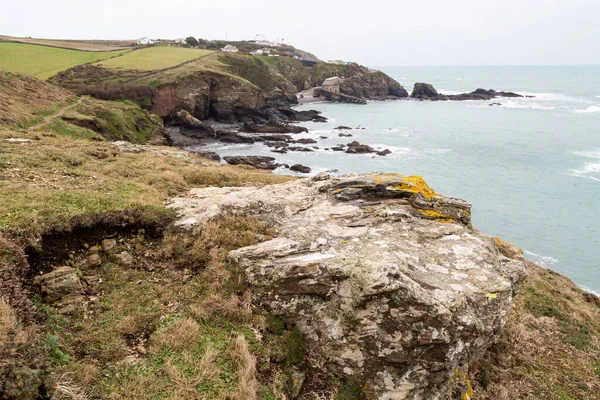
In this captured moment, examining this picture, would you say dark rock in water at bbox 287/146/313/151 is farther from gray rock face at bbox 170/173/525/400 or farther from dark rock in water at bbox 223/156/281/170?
gray rock face at bbox 170/173/525/400

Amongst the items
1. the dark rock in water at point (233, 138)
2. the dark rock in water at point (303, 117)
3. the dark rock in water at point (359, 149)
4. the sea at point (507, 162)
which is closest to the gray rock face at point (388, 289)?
the sea at point (507, 162)

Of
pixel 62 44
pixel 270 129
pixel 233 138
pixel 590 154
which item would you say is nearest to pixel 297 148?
pixel 233 138

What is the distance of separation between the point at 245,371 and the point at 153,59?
104337mm

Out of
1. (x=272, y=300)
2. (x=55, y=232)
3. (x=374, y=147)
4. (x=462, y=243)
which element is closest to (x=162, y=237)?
(x=55, y=232)

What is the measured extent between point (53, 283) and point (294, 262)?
18.0ft

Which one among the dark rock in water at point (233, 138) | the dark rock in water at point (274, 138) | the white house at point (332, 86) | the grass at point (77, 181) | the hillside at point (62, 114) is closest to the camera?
the grass at point (77, 181)

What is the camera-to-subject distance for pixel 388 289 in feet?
23.6

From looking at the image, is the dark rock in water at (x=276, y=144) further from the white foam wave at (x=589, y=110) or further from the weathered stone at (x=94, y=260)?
the white foam wave at (x=589, y=110)

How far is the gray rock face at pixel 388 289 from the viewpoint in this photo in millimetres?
7176

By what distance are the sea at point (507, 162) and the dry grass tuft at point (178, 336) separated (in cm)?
2869

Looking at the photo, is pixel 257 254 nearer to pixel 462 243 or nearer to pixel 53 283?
pixel 53 283

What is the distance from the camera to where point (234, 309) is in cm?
803

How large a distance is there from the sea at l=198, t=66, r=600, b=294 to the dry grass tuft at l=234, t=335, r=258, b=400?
91.5 ft

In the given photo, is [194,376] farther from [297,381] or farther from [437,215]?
[437,215]
